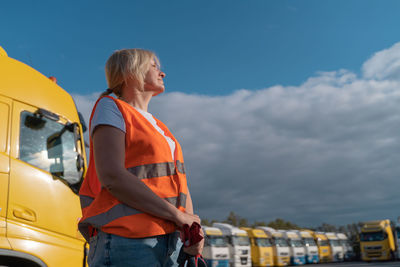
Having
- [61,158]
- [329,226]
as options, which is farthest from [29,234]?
[329,226]

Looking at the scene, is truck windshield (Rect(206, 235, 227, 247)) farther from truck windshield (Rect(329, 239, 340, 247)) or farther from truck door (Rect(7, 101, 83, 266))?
truck door (Rect(7, 101, 83, 266))

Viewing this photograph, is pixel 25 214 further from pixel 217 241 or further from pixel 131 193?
pixel 217 241

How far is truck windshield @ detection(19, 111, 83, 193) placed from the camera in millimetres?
3531

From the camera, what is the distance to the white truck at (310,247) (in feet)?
101

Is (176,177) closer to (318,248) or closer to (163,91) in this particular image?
(163,91)

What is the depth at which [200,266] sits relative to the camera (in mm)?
1687

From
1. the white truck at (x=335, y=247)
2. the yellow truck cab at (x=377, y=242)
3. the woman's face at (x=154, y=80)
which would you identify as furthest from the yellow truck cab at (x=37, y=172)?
the white truck at (x=335, y=247)

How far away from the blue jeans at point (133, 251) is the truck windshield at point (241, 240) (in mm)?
21642

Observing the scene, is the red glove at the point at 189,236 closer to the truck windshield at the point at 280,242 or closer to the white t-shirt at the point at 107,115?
the white t-shirt at the point at 107,115

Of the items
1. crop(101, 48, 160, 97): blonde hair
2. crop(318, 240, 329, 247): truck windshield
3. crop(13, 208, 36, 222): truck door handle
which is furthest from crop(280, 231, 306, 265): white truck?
crop(101, 48, 160, 97): blonde hair

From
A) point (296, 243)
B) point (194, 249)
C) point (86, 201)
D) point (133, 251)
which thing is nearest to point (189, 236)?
point (194, 249)

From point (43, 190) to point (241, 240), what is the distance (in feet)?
68.7

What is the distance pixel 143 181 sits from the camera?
1591mm

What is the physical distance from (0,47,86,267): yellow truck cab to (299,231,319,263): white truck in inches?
1163
